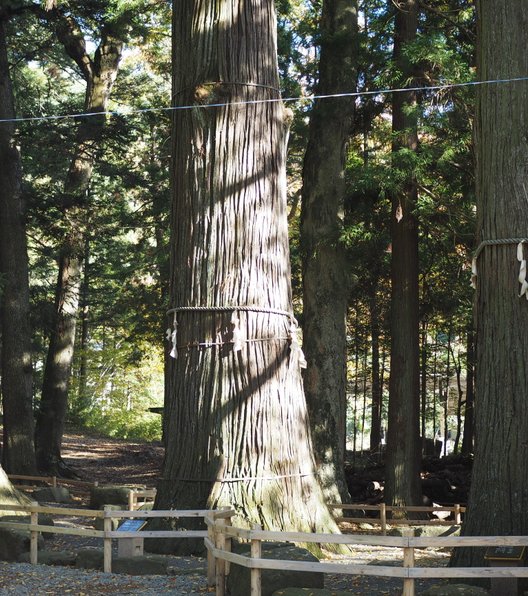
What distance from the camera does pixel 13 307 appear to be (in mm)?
20297

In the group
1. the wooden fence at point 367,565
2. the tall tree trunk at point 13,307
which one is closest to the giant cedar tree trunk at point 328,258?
the tall tree trunk at point 13,307

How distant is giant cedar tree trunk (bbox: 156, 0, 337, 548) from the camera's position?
9.59 metres

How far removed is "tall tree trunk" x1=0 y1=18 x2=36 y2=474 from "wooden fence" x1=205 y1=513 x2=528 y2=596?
13279 millimetres

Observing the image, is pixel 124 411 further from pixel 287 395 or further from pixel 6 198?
pixel 287 395

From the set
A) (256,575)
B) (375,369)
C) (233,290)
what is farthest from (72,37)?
(256,575)

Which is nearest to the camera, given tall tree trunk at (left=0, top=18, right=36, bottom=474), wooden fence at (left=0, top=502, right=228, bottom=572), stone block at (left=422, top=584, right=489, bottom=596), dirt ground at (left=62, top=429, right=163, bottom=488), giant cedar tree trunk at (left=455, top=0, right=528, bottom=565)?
stone block at (left=422, top=584, right=489, bottom=596)

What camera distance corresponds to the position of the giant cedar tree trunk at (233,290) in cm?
959

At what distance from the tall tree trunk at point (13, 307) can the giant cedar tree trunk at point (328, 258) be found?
7.30 metres

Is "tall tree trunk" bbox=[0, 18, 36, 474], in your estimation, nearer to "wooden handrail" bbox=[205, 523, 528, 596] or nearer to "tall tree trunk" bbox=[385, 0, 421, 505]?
"tall tree trunk" bbox=[385, 0, 421, 505]

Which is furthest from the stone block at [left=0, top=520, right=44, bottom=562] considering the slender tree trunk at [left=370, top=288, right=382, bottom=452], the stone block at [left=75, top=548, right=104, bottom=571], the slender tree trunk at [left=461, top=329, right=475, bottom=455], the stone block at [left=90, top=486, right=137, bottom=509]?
the slender tree trunk at [left=461, top=329, right=475, bottom=455]

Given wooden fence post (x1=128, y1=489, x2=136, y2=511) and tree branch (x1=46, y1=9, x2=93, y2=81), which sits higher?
tree branch (x1=46, y1=9, x2=93, y2=81)

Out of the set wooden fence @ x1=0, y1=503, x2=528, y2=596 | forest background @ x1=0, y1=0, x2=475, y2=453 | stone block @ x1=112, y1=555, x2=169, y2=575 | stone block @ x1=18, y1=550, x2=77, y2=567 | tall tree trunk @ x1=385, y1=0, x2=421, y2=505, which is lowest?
stone block @ x1=18, y1=550, x2=77, y2=567

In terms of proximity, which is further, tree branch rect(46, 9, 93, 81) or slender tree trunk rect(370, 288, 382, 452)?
slender tree trunk rect(370, 288, 382, 452)

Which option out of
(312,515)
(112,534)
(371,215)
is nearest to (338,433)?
(371,215)
